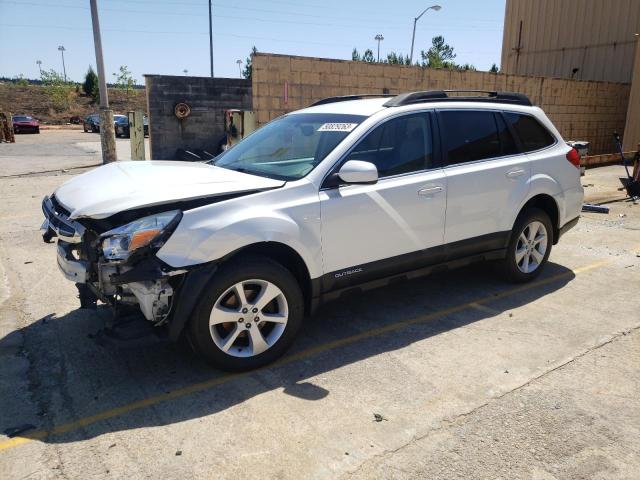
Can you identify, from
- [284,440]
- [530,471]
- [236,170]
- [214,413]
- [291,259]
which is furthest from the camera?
[236,170]

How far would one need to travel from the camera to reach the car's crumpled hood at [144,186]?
10.7 feet

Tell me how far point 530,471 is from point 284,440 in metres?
1.27

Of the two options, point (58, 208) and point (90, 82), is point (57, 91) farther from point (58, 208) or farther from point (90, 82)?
point (58, 208)

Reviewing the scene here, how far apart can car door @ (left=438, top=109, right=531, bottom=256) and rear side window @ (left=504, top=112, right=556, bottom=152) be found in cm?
13

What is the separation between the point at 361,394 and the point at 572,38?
65.5 ft

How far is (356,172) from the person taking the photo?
11.9 feet

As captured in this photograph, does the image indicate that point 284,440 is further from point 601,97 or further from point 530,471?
point 601,97

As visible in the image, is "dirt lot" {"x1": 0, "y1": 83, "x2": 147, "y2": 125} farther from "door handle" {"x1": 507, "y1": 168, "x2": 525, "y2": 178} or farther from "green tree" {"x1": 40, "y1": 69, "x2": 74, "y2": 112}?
"door handle" {"x1": 507, "y1": 168, "x2": 525, "y2": 178}

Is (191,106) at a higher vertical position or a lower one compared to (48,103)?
lower

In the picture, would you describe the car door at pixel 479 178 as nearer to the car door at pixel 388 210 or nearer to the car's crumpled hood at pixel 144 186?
the car door at pixel 388 210

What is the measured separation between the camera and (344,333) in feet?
14.0

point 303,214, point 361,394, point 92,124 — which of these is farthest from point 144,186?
point 92,124

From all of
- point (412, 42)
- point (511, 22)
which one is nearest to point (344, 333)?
point (511, 22)

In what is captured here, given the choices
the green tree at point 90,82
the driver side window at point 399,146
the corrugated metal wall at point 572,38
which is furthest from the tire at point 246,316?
the green tree at point 90,82
